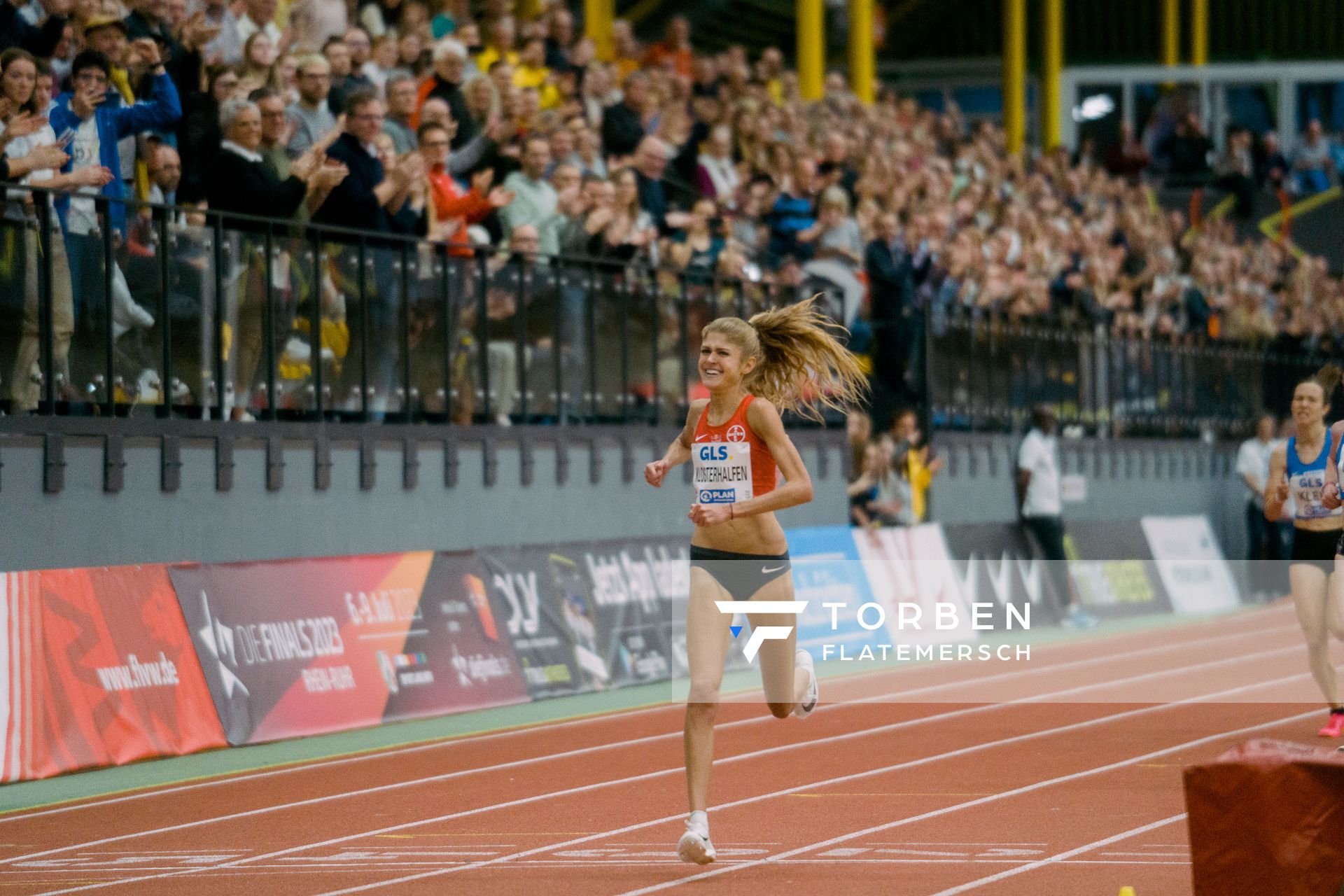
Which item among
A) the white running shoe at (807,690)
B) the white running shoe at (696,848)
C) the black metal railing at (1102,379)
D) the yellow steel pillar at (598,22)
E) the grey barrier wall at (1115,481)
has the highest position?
the yellow steel pillar at (598,22)

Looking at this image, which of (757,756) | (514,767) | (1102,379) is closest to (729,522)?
(514,767)

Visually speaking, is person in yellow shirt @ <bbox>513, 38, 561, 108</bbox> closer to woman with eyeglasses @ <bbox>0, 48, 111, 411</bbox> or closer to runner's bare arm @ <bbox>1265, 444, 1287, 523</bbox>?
woman with eyeglasses @ <bbox>0, 48, 111, 411</bbox>

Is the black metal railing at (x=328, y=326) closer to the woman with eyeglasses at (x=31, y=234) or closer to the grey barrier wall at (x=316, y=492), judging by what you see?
the woman with eyeglasses at (x=31, y=234)

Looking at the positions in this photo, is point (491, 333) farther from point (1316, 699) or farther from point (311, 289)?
point (1316, 699)

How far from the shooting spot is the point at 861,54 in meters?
36.1

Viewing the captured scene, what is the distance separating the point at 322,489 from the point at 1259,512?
20.2 metres

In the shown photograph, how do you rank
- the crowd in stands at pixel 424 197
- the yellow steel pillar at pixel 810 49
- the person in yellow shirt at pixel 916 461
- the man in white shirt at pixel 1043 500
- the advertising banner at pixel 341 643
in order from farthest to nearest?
the yellow steel pillar at pixel 810 49 < the man in white shirt at pixel 1043 500 < the person in yellow shirt at pixel 916 461 < the advertising banner at pixel 341 643 < the crowd in stands at pixel 424 197

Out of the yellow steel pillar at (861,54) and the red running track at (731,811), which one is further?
the yellow steel pillar at (861,54)

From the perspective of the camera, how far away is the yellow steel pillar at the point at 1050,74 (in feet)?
153

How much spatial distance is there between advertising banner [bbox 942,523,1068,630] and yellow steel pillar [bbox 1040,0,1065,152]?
21845 mm

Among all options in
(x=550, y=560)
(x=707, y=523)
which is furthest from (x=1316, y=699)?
(x=707, y=523)

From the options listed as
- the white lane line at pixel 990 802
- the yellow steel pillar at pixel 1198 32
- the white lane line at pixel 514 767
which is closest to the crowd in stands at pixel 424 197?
the white lane line at pixel 514 767

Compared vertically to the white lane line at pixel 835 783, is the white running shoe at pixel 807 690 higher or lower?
higher

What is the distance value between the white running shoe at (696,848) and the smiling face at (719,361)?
78.2 inches
